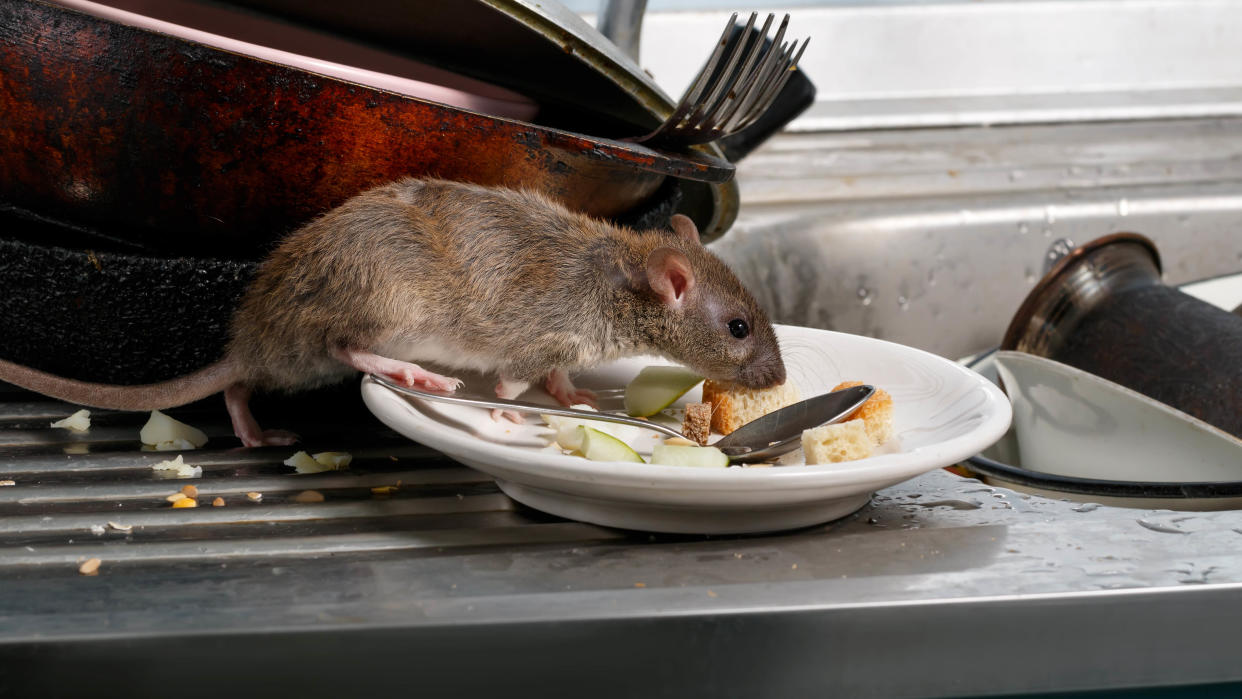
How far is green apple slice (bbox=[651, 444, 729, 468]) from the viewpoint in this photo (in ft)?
3.06

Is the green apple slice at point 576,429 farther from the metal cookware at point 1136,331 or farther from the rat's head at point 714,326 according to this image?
the metal cookware at point 1136,331

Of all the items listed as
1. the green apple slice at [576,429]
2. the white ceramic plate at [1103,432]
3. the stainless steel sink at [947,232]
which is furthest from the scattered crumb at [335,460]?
the stainless steel sink at [947,232]

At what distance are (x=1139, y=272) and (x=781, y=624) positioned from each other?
3.54ft

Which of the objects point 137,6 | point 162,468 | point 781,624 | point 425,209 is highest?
point 137,6

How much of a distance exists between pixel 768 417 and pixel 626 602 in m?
0.37

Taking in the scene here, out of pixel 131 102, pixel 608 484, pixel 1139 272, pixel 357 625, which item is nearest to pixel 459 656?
pixel 357 625

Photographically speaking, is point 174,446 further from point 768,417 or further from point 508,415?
point 768,417

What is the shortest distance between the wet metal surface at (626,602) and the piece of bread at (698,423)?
0.69 feet

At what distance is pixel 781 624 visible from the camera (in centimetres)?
73

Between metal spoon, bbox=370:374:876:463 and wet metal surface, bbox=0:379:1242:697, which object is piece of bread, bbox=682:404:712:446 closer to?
metal spoon, bbox=370:374:876:463

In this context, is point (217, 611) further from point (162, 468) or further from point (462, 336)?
point (462, 336)

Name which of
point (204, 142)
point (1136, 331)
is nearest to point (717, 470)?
point (204, 142)

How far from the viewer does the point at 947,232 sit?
210 centimetres

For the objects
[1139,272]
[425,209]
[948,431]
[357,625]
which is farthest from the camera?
[1139,272]
